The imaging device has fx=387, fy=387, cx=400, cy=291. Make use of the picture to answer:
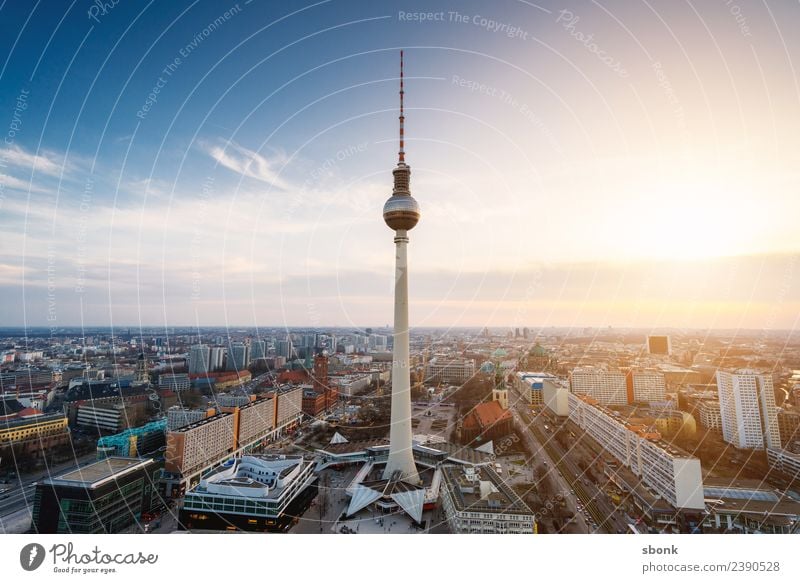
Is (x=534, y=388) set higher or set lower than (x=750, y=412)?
lower

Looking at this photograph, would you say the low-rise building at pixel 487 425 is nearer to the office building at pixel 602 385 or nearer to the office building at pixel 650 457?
the office building at pixel 650 457

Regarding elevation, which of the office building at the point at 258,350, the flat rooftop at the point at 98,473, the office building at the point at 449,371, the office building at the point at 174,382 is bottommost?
the office building at the point at 449,371

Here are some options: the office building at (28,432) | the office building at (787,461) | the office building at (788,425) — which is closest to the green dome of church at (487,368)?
the office building at (788,425)

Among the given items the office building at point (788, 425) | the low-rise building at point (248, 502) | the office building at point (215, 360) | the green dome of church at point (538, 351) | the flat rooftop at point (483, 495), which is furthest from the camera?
the green dome of church at point (538, 351)

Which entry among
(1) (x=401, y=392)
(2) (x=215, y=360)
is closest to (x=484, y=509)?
(1) (x=401, y=392)

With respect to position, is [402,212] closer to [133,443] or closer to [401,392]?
[401,392]

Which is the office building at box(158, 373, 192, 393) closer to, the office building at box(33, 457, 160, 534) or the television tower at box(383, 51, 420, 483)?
the office building at box(33, 457, 160, 534)
